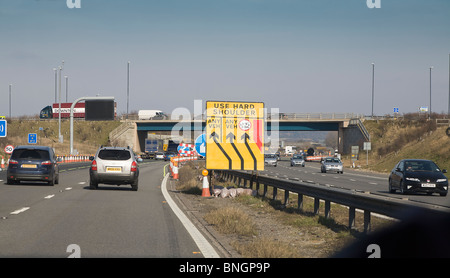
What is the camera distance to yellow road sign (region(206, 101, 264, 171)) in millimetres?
21625

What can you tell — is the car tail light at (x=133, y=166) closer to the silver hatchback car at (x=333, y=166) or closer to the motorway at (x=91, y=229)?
the motorway at (x=91, y=229)

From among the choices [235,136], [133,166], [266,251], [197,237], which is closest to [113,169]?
[133,166]

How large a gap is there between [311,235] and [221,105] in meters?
10.0

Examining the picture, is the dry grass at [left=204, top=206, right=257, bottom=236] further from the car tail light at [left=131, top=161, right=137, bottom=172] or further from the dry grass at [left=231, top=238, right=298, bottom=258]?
the car tail light at [left=131, top=161, right=137, bottom=172]

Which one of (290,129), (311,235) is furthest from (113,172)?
(290,129)

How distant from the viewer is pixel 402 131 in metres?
88.3

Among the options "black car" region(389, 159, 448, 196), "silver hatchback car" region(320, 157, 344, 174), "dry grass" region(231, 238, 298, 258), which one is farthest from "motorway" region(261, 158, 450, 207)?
"silver hatchback car" region(320, 157, 344, 174)

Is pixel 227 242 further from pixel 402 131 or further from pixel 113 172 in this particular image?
pixel 402 131

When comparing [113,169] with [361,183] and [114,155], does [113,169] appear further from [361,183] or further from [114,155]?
[361,183]

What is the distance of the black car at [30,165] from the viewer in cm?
2561

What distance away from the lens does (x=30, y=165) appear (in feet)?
84.1
